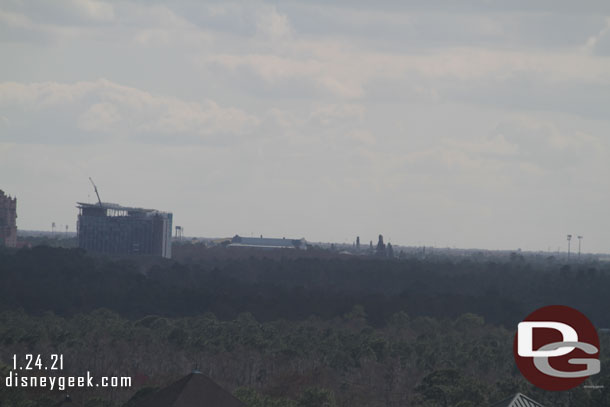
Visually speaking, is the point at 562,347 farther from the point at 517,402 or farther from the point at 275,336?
the point at 275,336

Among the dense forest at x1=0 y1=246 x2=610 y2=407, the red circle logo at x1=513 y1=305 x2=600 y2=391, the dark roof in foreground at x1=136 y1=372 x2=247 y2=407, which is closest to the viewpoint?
the red circle logo at x1=513 y1=305 x2=600 y2=391

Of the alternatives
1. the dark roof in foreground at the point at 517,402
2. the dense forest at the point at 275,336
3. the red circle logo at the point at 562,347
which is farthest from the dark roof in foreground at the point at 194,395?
the dense forest at the point at 275,336

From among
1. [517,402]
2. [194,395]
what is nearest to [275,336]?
[194,395]

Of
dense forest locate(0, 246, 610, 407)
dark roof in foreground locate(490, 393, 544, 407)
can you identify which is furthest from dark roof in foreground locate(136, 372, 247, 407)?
dense forest locate(0, 246, 610, 407)

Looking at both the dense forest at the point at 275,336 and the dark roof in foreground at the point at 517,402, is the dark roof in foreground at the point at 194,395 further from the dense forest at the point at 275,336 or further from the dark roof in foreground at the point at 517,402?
the dense forest at the point at 275,336

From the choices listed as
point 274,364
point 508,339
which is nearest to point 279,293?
point 508,339

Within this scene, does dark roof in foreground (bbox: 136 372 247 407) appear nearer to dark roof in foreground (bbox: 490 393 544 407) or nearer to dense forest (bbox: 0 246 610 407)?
dark roof in foreground (bbox: 490 393 544 407)

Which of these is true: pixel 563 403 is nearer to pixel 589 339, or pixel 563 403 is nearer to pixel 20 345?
pixel 589 339
